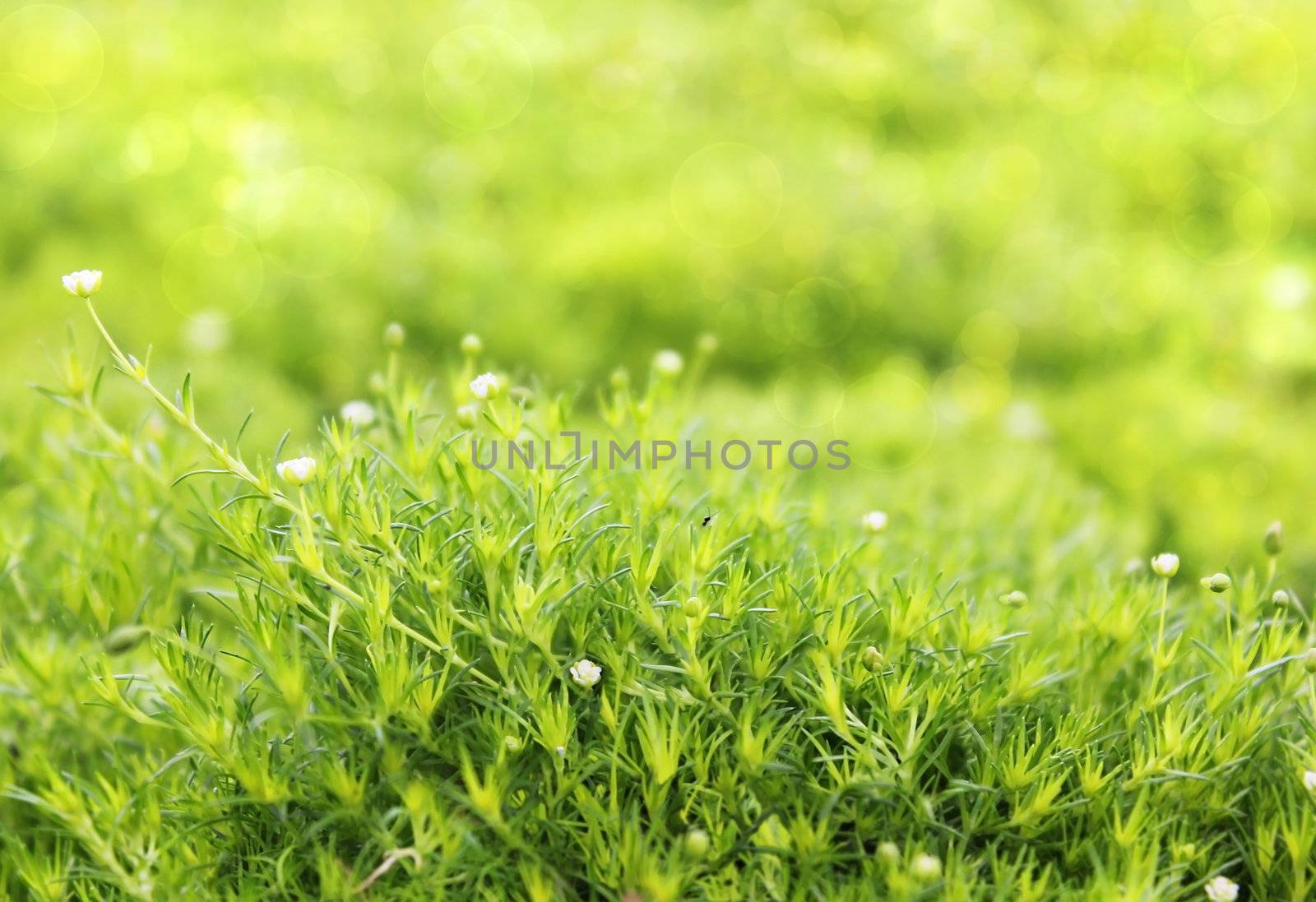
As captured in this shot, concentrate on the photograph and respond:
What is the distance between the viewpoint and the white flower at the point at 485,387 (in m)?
1.76

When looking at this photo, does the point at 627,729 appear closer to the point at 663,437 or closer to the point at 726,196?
the point at 663,437

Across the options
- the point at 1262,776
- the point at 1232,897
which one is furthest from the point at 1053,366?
the point at 1232,897

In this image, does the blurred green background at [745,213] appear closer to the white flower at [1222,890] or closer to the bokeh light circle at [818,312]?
the bokeh light circle at [818,312]

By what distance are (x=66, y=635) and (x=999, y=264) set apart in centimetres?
371

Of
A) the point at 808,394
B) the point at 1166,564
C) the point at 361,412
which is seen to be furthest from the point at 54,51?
the point at 1166,564

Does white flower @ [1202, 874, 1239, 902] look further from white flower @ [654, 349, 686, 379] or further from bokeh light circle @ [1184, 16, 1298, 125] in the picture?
bokeh light circle @ [1184, 16, 1298, 125]

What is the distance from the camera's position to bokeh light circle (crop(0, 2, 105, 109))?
5227mm

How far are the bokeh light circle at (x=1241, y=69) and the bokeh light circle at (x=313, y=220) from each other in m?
4.13

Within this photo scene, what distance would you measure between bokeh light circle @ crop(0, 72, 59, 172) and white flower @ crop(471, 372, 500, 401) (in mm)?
3818

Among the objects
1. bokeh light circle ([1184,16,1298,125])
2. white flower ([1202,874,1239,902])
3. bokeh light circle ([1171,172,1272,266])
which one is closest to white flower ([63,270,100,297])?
white flower ([1202,874,1239,902])

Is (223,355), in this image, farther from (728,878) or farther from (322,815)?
(728,878)

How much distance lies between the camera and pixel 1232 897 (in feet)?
4.92

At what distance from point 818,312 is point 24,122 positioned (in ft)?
11.3

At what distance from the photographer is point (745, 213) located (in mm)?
4816
